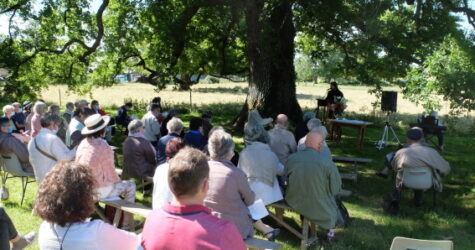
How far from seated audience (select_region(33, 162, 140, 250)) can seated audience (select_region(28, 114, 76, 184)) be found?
315cm

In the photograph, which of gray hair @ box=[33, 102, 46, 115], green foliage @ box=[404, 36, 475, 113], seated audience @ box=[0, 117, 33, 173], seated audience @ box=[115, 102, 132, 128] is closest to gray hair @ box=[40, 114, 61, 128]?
seated audience @ box=[0, 117, 33, 173]

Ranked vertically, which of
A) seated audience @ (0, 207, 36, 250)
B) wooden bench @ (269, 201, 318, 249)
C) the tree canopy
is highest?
the tree canopy

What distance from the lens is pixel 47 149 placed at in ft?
17.6

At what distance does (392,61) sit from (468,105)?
6.49m

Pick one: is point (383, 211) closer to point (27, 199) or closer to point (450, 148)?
point (27, 199)

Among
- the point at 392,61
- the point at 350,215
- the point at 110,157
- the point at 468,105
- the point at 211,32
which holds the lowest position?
the point at 350,215

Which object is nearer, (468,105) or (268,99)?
(468,105)

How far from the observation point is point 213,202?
150 inches

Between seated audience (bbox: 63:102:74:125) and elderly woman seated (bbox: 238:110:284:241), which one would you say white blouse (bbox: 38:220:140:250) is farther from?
seated audience (bbox: 63:102:74:125)

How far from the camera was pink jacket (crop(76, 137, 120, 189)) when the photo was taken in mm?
4773

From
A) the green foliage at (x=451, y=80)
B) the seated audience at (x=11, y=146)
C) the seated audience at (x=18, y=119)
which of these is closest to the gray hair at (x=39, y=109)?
the seated audience at (x=11, y=146)

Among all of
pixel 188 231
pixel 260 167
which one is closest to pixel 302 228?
pixel 260 167

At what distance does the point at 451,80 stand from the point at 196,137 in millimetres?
3562

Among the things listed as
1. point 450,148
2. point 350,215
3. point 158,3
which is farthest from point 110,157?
point 450,148
